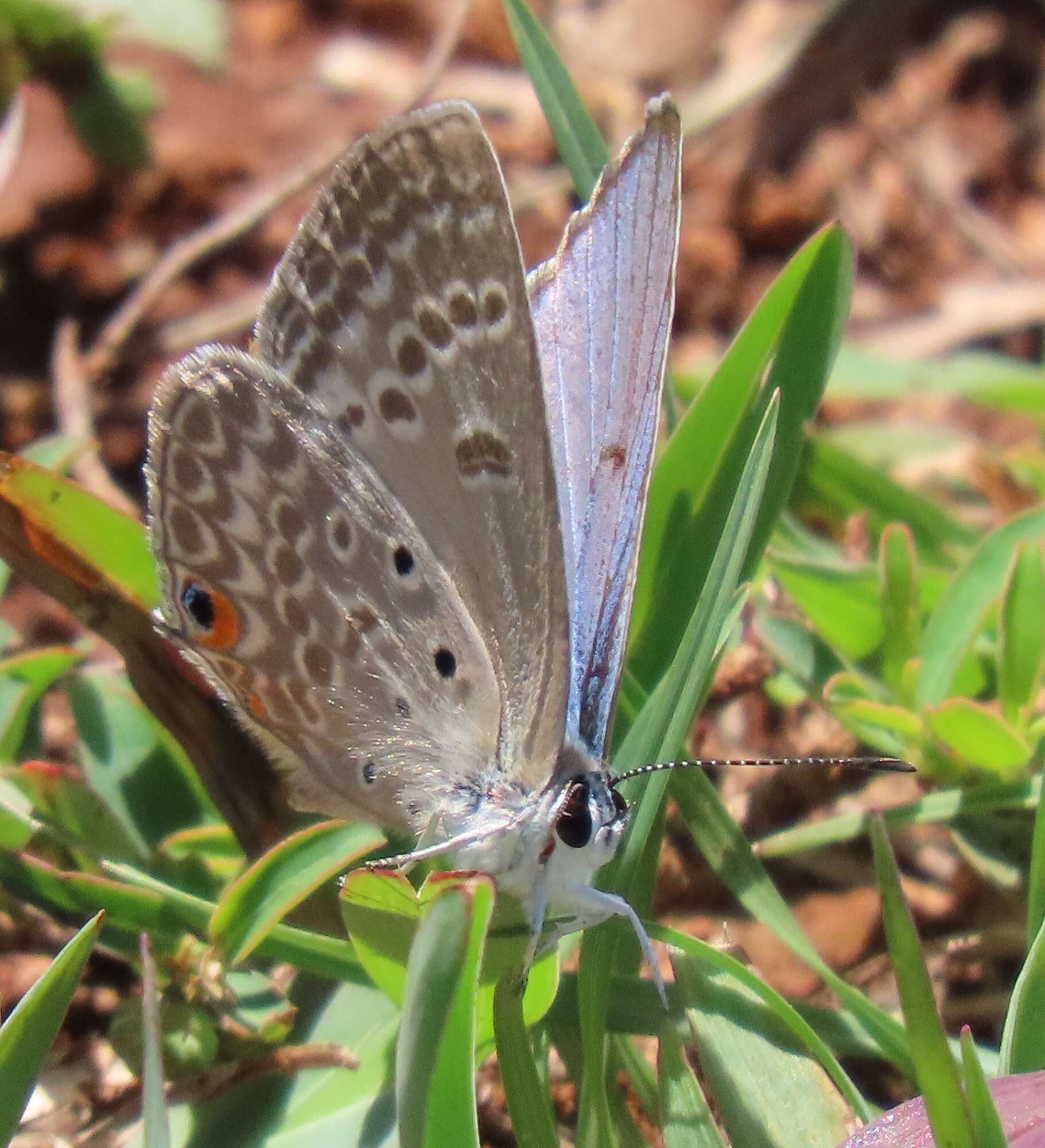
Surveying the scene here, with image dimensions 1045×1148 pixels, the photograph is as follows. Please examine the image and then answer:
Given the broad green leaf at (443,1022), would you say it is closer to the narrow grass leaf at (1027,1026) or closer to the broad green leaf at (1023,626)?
the narrow grass leaf at (1027,1026)

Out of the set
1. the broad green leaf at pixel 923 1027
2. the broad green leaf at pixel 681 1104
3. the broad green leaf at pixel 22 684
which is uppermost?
the broad green leaf at pixel 22 684

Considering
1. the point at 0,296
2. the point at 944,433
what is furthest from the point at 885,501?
the point at 0,296

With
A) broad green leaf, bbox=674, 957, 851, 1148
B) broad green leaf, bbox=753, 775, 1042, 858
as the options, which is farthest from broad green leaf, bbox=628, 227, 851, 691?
A: broad green leaf, bbox=674, 957, 851, 1148

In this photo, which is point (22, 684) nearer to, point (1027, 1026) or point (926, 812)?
point (926, 812)

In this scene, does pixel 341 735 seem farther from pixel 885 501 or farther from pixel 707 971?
pixel 885 501

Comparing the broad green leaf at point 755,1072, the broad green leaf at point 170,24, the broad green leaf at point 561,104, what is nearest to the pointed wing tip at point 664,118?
the broad green leaf at point 561,104
